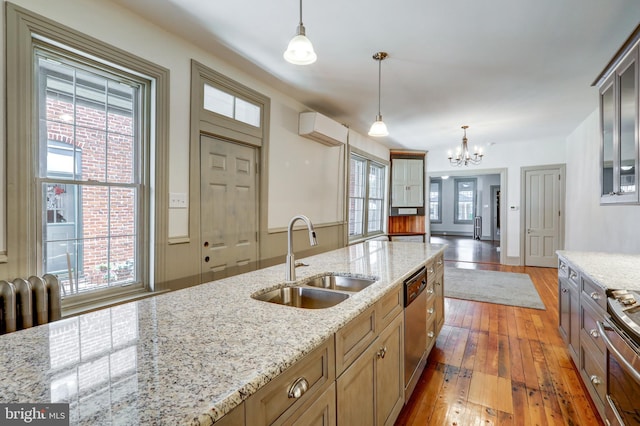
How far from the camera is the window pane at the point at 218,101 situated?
113 inches

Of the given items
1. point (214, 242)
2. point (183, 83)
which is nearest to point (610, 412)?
point (214, 242)

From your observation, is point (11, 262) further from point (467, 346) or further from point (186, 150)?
point (467, 346)

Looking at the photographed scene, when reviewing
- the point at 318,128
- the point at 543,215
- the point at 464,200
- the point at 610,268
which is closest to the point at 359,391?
the point at 610,268

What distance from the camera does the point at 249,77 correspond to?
3.28 metres

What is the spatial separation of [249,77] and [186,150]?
1.14 metres

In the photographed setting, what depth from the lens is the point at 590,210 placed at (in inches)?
182

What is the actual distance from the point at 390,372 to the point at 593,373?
136 cm

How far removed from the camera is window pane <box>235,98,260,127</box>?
320cm

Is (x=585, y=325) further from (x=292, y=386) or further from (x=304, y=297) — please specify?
(x=292, y=386)

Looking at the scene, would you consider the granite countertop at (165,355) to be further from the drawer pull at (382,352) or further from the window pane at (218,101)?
the window pane at (218,101)

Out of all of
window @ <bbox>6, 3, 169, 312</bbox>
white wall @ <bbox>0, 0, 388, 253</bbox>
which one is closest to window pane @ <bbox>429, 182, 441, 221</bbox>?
white wall @ <bbox>0, 0, 388, 253</bbox>

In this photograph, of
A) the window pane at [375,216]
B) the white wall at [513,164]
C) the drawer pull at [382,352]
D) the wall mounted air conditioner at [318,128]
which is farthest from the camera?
the white wall at [513,164]

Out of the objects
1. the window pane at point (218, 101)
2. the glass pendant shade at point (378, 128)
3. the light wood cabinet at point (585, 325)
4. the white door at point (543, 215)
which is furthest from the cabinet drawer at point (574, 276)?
the white door at point (543, 215)

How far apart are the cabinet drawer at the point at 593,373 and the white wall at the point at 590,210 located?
1.61 metres
